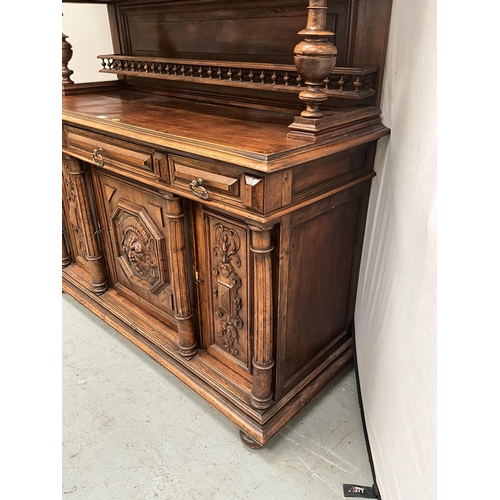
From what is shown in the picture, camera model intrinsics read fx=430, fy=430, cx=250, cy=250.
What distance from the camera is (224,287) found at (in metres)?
1.37

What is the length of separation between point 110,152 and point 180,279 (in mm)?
499

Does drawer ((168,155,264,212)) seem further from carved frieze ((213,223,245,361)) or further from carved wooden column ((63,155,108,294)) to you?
carved wooden column ((63,155,108,294))

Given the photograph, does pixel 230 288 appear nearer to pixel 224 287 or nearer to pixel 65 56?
pixel 224 287

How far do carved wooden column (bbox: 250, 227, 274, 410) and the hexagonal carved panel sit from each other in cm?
49

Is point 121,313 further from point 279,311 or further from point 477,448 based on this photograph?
point 477,448

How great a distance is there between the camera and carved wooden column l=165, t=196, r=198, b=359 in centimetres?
138

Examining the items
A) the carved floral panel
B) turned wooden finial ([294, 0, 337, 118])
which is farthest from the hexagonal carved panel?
turned wooden finial ([294, 0, 337, 118])

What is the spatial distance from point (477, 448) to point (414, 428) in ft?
1.02

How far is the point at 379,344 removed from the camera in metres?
1.34

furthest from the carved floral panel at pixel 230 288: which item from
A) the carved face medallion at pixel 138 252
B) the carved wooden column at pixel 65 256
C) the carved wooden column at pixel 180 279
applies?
the carved wooden column at pixel 65 256

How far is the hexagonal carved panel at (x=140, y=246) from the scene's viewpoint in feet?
5.13

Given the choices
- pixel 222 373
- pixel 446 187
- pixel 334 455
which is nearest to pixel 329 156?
pixel 446 187

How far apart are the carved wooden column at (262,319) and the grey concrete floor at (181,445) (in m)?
0.20

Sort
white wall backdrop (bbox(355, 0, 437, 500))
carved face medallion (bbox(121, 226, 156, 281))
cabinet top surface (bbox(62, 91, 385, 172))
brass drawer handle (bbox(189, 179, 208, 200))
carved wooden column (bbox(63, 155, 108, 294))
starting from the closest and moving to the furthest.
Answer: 1. white wall backdrop (bbox(355, 0, 437, 500))
2. cabinet top surface (bbox(62, 91, 385, 172))
3. brass drawer handle (bbox(189, 179, 208, 200))
4. carved face medallion (bbox(121, 226, 156, 281))
5. carved wooden column (bbox(63, 155, 108, 294))
